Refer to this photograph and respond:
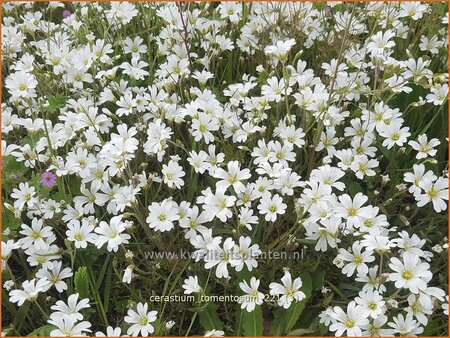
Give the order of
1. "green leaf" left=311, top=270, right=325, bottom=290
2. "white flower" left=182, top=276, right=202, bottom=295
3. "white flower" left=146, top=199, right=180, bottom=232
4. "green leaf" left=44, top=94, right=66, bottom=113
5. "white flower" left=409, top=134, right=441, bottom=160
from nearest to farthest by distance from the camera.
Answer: "white flower" left=182, top=276, right=202, bottom=295
"white flower" left=146, top=199, right=180, bottom=232
"green leaf" left=311, top=270, right=325, bottom=290
"white flower" left=409, top=134, right=441, bottom=160
"green leaf" left=44, top=94, right=66, bottom=113

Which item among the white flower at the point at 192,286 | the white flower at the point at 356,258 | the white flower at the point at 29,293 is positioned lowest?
the white flower at the point at 29,293

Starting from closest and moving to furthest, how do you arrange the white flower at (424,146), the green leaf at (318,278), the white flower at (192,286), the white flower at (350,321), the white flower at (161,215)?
the white flower at (350,321) → the white flower at (192,286) → the white flower at (161,215) → the green leaf at (318,278) → the white flower at (424,146)

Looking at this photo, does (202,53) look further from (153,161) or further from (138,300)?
(138,300)

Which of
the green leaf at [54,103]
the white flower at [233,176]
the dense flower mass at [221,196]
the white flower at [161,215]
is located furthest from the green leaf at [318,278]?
the green leaf at [54,103]

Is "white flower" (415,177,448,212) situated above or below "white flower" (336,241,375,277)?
above

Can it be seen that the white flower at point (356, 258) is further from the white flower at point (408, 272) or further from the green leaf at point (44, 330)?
the green leaf at point (44, 330)

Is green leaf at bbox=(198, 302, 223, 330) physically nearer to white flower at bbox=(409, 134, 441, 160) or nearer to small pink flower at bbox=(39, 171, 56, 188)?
small pink flower at bbox=(39, 171, 56, 188)

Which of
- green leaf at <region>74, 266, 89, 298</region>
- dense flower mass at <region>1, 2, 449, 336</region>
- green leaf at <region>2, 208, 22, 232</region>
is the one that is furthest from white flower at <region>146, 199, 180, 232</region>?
green leaf at <region>2, 208, 22, 232</region>

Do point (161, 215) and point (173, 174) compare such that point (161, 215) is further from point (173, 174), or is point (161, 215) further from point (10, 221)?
point (10, 221)

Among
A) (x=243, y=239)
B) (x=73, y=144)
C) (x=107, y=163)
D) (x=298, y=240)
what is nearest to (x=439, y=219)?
(x=298, y=240)
